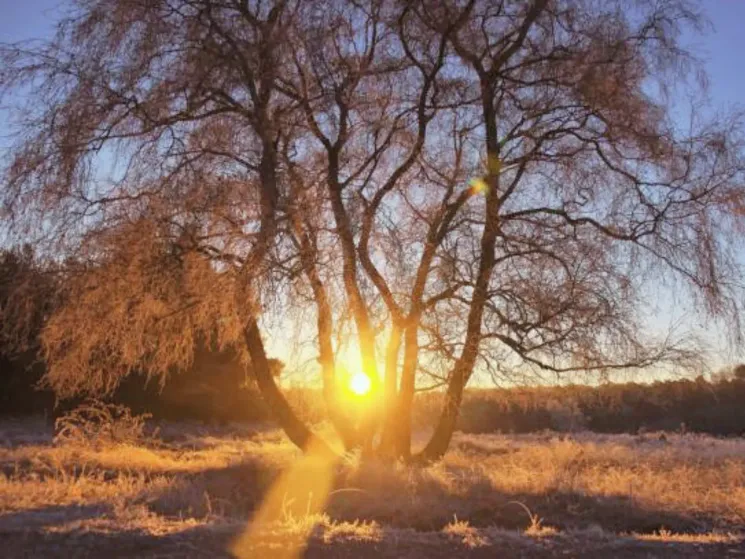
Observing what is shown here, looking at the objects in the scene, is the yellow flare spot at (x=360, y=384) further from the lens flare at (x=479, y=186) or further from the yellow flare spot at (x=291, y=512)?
the lens flare at (x=479, y=186)

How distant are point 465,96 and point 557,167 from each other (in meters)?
1.86

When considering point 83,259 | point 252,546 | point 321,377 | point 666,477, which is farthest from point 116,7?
point 666,477

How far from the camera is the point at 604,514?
10.6 m

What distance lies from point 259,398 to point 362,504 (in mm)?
20157

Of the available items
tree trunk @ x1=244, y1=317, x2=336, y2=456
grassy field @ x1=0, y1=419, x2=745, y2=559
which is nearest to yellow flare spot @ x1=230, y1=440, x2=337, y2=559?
grassy field @ x1=0, y1=419, x2=745, y2=559

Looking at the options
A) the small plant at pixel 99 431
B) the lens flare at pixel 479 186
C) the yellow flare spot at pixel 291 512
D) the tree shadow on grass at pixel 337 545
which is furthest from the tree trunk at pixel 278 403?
the tree shadow on grass at pixel 337 545

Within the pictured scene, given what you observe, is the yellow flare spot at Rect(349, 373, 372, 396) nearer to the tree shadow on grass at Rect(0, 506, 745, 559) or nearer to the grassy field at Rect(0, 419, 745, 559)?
the grassy field at Rect(0, 419, 745, 559)

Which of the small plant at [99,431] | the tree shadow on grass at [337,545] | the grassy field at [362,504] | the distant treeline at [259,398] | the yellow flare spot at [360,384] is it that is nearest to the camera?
the tree shadow on grass at [337,545]

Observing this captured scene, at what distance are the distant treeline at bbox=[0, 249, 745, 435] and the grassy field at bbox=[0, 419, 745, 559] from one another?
1141 millimetres

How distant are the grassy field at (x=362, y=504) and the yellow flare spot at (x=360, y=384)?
→ 107 centimetres

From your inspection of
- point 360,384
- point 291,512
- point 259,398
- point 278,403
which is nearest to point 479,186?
point 360,384

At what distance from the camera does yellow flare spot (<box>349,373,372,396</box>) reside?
46.6 feet

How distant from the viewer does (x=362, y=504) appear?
1066 cm

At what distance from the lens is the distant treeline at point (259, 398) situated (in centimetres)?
1327
